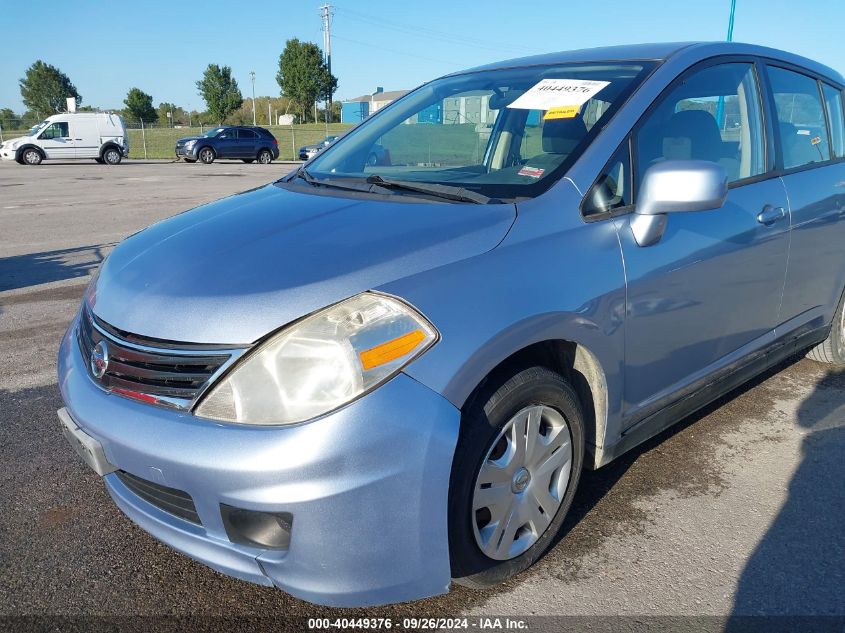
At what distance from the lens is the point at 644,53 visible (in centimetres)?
292

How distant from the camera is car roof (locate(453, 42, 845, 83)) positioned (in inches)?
114

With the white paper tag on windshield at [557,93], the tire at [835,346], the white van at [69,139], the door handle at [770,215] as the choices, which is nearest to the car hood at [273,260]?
the white paper tag on windshield at [557,93]

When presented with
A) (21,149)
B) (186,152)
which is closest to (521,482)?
(186,152)

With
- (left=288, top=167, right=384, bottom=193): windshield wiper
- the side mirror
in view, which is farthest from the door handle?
(left=288, top=167, right=384, bottom=193): windshield wiper

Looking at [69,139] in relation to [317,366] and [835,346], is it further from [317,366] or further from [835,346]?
[317,366]

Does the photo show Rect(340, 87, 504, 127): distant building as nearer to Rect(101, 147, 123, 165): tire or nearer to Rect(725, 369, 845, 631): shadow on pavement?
Rect(725, 369, 845, 631): shadow on pavement

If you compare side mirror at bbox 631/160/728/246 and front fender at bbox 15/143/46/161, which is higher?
side mirror at bbox 631/160/728/246

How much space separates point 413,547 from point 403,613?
0.46m

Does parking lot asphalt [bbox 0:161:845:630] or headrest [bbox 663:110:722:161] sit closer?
parking lot asphalt [bbox 0:161:845:630]

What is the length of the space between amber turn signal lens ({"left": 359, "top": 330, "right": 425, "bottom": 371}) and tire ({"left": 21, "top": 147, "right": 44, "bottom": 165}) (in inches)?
1236

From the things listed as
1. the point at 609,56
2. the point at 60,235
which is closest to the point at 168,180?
the point at 60,235

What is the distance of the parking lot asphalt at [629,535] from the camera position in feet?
7.27

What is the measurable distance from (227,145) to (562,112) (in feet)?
99.0

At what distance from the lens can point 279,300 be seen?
1871 mm
